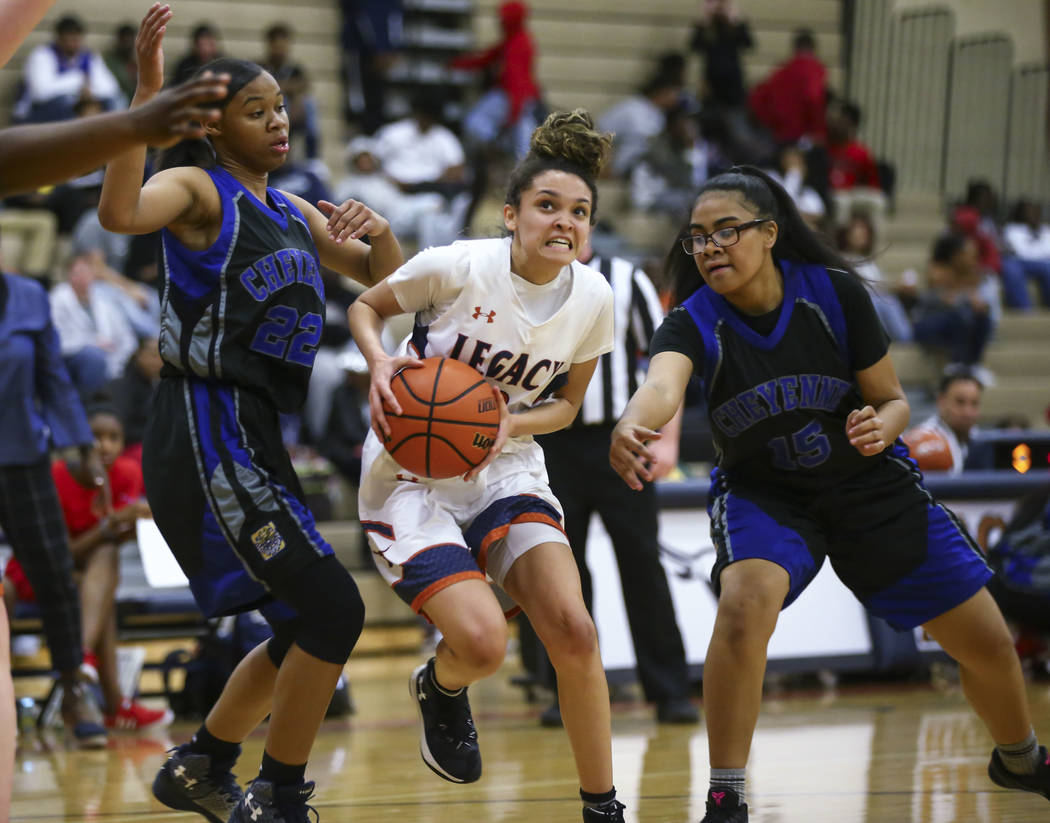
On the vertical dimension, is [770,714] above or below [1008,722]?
below

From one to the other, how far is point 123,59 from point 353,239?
8820mm

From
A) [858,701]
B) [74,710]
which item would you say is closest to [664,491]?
[858,701]

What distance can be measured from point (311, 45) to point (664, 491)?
8283 millimetres

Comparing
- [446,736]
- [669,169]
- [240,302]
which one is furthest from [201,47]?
[446,736]

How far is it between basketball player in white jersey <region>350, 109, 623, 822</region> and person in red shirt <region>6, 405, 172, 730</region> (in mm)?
2921

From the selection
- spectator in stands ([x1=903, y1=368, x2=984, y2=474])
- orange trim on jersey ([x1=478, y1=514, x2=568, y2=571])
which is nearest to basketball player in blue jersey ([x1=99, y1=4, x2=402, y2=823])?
orange trim on jersey ([x1=478, y1=514, x2=568, y2=571])

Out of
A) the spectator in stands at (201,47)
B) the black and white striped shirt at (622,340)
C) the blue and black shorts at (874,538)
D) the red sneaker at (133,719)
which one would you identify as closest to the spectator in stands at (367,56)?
the spectator in stands at (201,47)

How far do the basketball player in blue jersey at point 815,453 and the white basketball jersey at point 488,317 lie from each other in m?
0.27

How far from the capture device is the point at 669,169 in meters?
12.9

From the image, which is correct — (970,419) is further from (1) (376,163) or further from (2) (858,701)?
→ (1) (376,163)

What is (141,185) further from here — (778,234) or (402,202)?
(402,202)

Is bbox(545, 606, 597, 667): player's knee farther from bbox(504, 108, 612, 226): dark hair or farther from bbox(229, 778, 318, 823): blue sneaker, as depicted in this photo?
bbox(504, 108, 612, 226): dark hair

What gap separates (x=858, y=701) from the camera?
6.73 m

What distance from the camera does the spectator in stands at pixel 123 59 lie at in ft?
38.3
